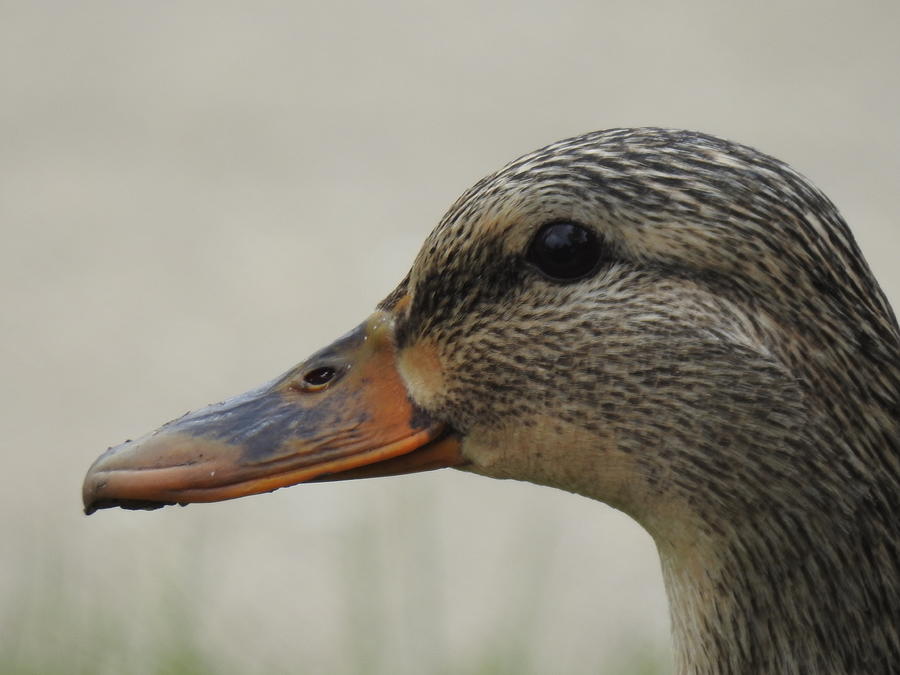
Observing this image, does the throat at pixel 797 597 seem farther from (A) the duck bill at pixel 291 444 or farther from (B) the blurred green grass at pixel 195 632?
(B) the blurred green grass at pixel 195 632

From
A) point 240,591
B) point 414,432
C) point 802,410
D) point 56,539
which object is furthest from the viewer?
point 240,591

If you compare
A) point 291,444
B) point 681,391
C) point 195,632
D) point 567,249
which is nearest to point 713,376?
point 681,391

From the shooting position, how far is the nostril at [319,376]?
274cm

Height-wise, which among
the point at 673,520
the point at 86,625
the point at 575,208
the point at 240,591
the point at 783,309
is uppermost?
the point at 575,208

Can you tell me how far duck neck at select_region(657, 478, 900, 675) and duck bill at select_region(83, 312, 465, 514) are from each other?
0.51 m

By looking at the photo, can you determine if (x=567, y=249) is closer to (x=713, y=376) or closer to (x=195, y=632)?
(x=713, y=376)

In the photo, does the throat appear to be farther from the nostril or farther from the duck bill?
the nostril

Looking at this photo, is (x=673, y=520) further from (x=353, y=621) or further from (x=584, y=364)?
(x=353, y=621)

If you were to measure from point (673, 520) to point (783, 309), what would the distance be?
1.31 ft

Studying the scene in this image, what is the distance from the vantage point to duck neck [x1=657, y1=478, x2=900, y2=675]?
7.62 ft

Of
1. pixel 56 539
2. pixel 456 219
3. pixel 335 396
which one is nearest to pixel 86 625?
pixel 56 539

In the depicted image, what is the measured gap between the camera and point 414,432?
103 inches

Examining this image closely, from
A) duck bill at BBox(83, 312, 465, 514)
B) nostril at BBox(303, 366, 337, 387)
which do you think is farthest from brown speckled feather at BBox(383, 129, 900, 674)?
nostril at BBox(303, 366, 337, 387)

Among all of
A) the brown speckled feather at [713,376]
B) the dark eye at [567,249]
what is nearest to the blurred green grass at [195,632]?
the brown speckled feather at [713,376]
